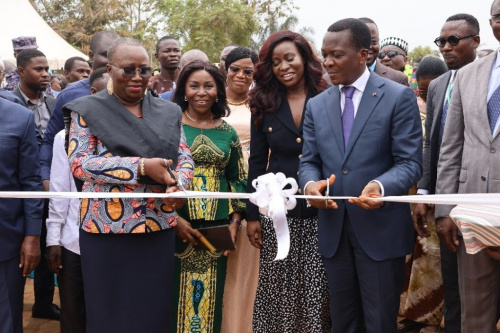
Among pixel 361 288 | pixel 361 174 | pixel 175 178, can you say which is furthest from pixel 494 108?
pixel 175 178

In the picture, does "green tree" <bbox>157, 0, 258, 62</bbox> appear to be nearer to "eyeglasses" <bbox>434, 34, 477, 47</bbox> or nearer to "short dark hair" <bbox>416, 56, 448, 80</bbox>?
"short dark hair" <bbox>416, 56, 448, 80</bbox>

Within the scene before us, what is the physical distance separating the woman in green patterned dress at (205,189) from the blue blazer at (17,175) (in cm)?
107

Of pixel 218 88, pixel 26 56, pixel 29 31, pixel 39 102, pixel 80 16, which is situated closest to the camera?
pixel 218 88

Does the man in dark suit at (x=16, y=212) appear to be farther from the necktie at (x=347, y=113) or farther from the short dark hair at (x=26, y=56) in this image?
the short dark hair at (x=26, y=56)

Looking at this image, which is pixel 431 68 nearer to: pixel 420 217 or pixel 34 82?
pixel 420 217

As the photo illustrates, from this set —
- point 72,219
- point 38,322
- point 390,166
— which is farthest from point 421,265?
point 38,322

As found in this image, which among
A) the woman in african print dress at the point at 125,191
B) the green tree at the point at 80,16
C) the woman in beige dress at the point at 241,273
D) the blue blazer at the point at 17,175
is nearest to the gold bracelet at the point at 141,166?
the woman in african print dress at the point at 125,191

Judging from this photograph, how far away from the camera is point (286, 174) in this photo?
4617 millimetres

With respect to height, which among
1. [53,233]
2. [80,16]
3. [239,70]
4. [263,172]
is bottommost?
[53,233]

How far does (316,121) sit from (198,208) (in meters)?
1.19

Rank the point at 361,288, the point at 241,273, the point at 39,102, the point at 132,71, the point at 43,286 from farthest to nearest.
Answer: the point at 39,102 → the point at 43,286 → the point at 241,273 → the point at 361,288 → the point at 132,71

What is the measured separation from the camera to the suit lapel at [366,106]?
3.93 metres

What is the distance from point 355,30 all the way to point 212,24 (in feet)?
79.9

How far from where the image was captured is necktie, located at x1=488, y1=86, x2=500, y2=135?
3.72 meters
